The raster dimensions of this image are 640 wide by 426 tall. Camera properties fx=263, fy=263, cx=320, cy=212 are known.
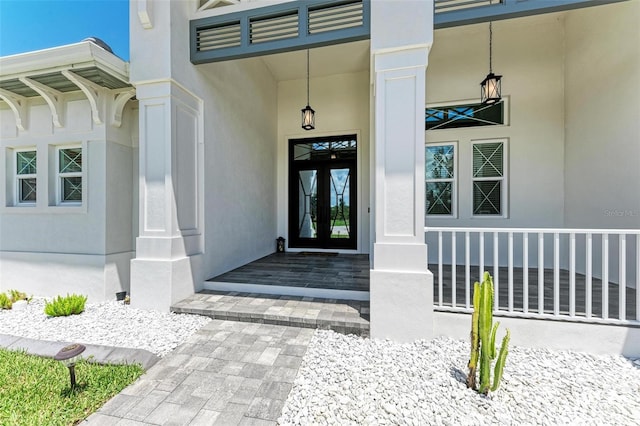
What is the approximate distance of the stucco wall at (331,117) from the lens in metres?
6.16

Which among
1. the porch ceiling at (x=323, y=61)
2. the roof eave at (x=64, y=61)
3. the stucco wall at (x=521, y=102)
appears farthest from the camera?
the porch ceiling at (x=323, y=61)

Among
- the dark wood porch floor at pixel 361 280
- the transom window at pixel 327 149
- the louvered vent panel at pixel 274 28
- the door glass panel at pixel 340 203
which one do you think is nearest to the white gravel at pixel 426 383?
the dark wood porch floor at pixel 361 280

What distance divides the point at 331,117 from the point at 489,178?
3628 mm

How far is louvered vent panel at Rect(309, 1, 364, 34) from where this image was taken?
3023 millimetres

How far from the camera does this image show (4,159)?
4.49m

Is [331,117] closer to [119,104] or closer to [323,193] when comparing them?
[323,193]

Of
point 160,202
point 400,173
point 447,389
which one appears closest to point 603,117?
point 400,173

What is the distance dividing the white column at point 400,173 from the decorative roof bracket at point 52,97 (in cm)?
482

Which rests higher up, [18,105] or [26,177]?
[18,105]

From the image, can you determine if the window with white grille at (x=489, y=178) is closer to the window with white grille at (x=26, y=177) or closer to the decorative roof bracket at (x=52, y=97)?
the decorative roof bracket at (x=52, y=97)

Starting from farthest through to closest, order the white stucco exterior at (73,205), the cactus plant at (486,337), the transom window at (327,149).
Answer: the transom window at (327,149) < the white stucco exterior at (73,205) < the cactus plant at (486,337)

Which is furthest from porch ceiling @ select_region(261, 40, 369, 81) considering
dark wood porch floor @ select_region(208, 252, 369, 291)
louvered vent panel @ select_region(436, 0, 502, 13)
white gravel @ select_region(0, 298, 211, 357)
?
white gravel @ select_region(0, 298, 211, 357)

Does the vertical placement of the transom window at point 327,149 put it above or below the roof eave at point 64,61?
below

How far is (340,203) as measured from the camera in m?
6.52
